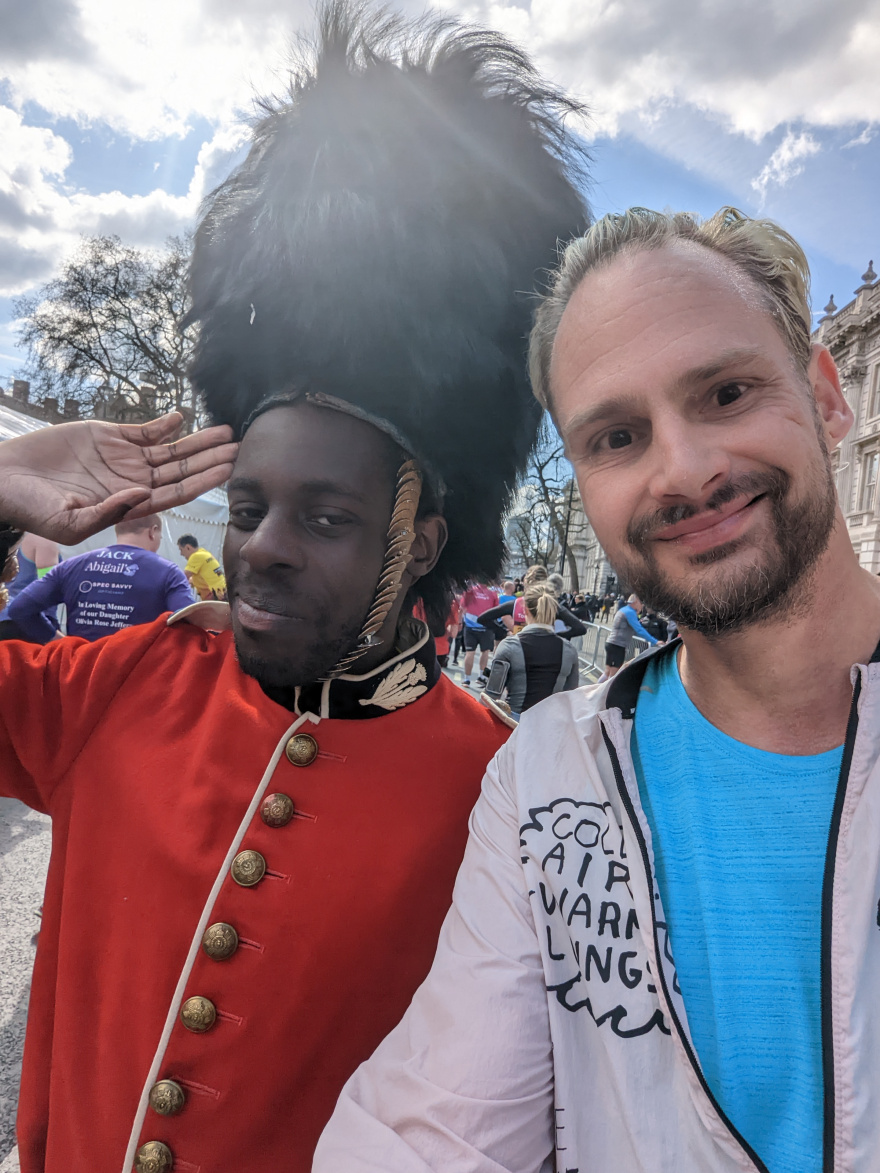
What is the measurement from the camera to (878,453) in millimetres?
31156

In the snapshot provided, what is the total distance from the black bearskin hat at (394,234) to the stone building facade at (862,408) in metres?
33.1

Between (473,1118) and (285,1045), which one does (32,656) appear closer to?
(285,1045)

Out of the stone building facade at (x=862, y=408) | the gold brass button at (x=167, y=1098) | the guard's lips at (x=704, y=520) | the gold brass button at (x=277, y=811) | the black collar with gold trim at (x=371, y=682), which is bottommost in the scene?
the gold brass button at (x=167, y=1098)

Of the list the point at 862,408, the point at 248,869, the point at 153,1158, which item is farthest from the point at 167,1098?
the point at 862,408

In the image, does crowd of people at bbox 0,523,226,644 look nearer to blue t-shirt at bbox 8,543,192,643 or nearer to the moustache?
blue t-shirt at bbox 8,543,192,643

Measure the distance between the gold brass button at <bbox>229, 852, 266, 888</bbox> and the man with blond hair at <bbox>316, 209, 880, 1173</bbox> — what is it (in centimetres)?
36

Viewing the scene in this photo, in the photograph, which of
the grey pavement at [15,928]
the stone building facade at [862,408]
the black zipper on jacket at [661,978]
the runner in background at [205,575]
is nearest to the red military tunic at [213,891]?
the black zipper on jacket at [661,978]

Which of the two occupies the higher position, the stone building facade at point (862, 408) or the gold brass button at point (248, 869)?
the stone building facade at point (862, 408)

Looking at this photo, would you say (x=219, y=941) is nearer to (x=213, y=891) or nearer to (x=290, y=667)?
(x=213, y=891)

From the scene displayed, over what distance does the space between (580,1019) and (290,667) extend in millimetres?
783

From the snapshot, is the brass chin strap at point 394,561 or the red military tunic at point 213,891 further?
the brass chin strap at point 394,561

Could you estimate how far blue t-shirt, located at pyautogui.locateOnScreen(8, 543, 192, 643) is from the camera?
3.85 meters

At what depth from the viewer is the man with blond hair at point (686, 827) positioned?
0.99 m

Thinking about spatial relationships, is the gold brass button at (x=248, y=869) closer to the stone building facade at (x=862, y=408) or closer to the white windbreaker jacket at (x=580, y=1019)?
the white windbreaker jacket at (x=580, y=1019)
